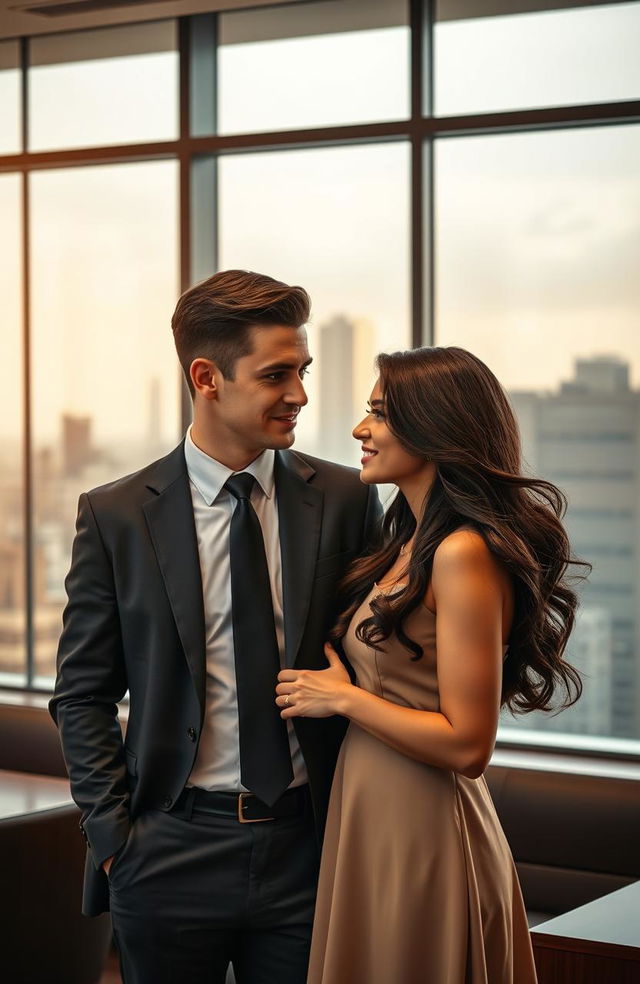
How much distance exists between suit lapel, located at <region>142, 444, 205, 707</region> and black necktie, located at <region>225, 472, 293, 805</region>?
62mm

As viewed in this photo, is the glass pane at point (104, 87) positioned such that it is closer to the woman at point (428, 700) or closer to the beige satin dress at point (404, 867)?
the woman at point (428, 700)

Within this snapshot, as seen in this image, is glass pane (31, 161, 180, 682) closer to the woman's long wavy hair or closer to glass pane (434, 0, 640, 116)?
glass pane (434, 0, 640, 116)

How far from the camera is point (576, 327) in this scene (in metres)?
4.07

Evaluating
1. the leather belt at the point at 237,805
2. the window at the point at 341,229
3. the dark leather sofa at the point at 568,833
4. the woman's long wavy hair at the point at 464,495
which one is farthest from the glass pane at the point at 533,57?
the leather belt at the point at 237,805

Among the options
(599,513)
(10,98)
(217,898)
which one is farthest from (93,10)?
(217,898)

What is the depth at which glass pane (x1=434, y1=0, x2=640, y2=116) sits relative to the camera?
3963mm

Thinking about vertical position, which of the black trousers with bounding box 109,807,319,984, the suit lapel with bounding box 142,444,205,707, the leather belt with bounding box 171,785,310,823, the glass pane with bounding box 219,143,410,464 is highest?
the glass pane with bounding box 219,143,410,464

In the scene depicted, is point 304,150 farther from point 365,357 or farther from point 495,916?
point 495,916

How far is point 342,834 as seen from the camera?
6.62 ft

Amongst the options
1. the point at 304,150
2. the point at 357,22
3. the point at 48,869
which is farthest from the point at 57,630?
the point at 357,22

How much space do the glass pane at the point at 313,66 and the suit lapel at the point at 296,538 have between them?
2.49 metres

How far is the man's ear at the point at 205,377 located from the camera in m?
2.12

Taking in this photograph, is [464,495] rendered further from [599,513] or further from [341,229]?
[341,229]

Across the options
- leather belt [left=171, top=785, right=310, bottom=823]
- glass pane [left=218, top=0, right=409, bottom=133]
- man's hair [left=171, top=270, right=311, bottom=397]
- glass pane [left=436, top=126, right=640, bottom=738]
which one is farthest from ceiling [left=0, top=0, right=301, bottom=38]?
leather belt [left=171, top=785, right=310, bottom=823]
